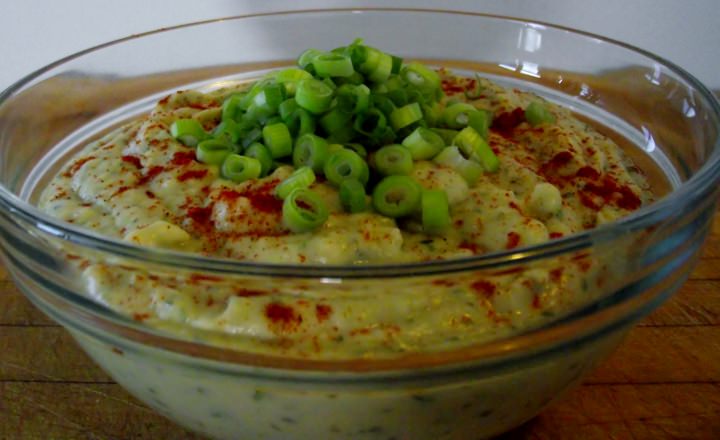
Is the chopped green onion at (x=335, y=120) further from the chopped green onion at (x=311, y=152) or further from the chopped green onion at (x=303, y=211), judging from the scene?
the chopped green onion at (x=303, y=211)

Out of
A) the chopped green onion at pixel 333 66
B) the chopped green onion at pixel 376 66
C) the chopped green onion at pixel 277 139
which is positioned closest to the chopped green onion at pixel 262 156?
the chopped green onion at pixel 277 139

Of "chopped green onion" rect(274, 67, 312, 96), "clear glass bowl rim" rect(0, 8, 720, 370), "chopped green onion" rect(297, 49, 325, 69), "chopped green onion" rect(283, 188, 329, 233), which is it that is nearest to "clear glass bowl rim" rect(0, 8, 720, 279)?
"clear glass bowl rim" rect(0, 8, 720, 370)

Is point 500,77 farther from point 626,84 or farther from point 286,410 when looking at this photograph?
point 286,410

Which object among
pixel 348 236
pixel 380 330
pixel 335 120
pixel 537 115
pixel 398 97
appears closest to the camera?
pixel 380 330

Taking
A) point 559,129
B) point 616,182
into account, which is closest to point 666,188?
point 616,182

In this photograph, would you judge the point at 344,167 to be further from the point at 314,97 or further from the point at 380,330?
the point at 380,330

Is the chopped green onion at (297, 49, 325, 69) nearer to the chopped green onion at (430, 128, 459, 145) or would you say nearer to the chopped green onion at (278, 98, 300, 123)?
the chopped green onion at (278, 98, 300, 123)

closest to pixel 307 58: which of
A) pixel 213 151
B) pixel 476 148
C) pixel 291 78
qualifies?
pixel 291 78
